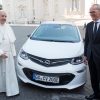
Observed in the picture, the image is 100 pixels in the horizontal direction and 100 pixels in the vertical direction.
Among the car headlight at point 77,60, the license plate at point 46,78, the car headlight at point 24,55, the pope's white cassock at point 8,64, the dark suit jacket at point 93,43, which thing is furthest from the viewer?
the car headlight at point 24,55

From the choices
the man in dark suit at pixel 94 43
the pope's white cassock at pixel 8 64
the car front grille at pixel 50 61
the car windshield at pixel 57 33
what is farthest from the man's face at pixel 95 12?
the car windshield at pixel 57 33

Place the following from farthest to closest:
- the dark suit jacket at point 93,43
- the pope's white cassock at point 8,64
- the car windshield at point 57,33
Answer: the car windshield at point 57,33 < the pope's white cassock at point 8,64 < the dark suit jacket at point 93,43

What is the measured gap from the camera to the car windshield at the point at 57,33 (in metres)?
7.41

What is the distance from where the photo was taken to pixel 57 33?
7.72 metres

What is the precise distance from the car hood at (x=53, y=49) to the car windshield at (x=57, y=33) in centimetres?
30

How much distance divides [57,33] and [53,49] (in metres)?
1.23

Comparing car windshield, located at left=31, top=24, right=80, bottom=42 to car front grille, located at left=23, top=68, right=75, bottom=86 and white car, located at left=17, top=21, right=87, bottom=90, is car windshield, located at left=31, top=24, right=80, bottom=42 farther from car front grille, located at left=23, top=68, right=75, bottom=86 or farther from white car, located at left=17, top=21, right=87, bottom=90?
car front grille, located at left=23, top=68, right=75, bottom=86

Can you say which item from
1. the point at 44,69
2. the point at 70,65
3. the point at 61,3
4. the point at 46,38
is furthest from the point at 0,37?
the point at 61,3

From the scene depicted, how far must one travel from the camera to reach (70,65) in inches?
242

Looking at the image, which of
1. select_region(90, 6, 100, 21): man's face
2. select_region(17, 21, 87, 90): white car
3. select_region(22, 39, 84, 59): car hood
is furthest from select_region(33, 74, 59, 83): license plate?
select_region(90, 6, 100, 21): man's face

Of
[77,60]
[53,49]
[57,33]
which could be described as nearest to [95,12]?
[77,60]

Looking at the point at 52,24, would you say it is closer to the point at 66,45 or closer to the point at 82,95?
the point at 66,45

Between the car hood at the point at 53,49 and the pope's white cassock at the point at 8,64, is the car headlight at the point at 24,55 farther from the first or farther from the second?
the pope's white cassock at the point at 8,64

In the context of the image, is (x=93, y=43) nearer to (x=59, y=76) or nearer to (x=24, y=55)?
(x=59, y=76)
